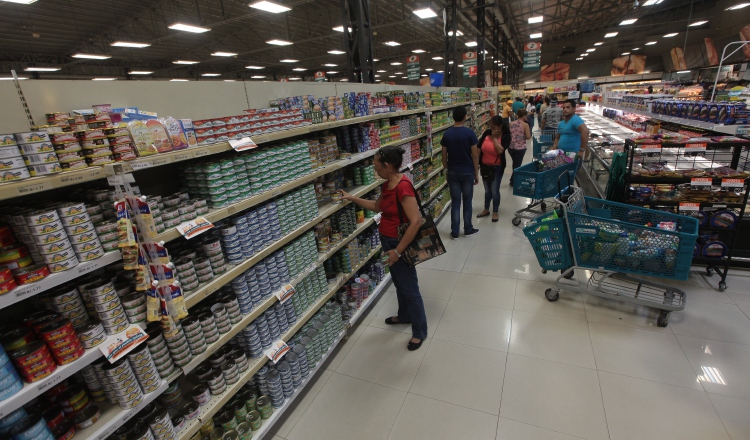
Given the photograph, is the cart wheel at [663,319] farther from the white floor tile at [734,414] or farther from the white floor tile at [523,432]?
the white floor tile at [523,432]

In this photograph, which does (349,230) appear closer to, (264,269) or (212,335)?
(264,269)

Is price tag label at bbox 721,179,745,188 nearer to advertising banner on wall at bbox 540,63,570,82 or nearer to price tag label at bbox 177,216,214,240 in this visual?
price tag label at bbox 177,216,214,240

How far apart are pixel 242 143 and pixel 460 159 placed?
11.7 ft

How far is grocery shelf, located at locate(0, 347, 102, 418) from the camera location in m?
1.12

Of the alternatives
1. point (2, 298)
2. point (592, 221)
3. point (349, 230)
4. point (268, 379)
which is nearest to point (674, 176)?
point (592, 221)

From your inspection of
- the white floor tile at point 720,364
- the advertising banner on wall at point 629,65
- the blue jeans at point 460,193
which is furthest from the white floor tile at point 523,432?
the advertising banner on wall at point 629,65

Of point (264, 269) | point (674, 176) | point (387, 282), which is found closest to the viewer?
point (264, 269)

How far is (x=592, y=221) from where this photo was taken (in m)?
3.13

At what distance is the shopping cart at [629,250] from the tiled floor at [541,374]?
17 cm

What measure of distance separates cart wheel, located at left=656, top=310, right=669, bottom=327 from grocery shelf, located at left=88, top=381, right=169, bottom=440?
3.83 metres

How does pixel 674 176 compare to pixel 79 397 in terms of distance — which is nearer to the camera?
pixel 79 397

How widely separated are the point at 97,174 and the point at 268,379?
1.67 meters

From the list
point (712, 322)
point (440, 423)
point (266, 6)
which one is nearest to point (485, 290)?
point (440, 423)

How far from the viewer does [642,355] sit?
9.04ft
